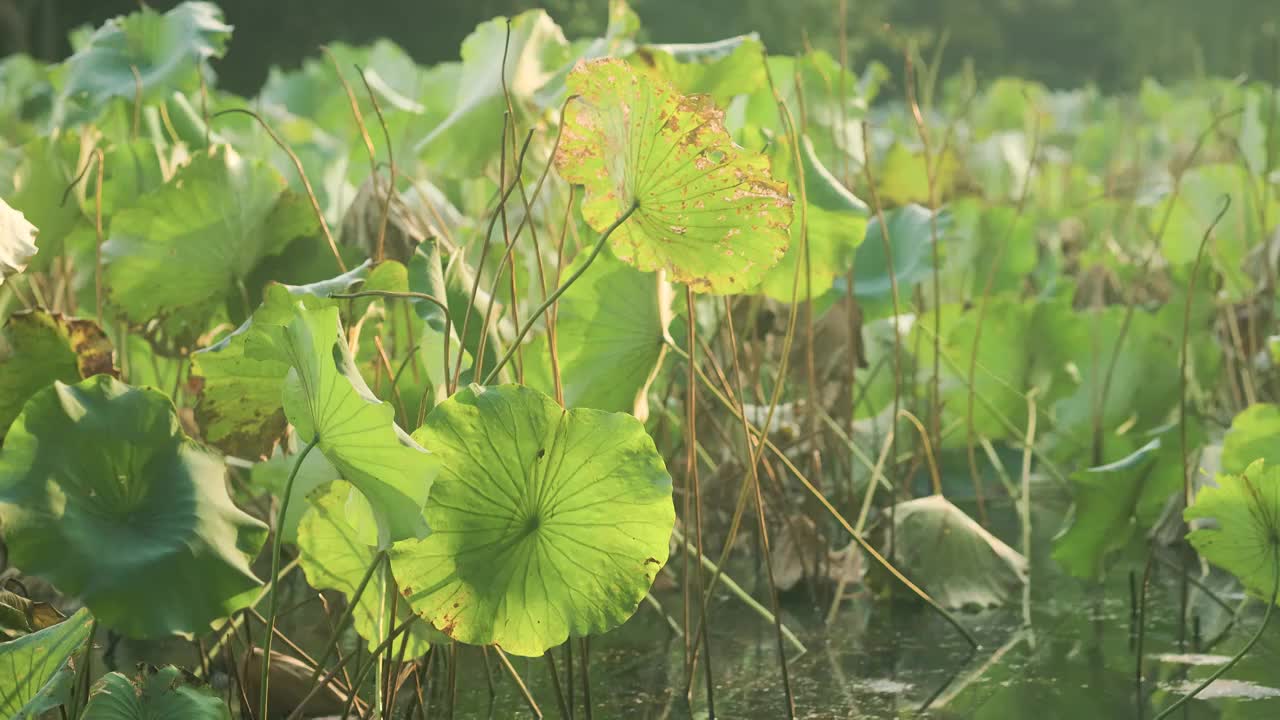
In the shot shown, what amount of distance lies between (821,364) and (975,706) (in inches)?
23.2

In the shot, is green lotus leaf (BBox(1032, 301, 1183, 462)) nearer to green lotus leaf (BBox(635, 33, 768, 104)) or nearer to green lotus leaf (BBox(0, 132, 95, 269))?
green lotus leaf (BBox(635, 33, 768, 104))

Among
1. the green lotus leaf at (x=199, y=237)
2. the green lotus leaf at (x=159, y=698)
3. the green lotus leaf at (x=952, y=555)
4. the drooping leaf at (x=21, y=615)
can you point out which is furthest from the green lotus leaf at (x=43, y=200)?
the green lotus leaf at (x=952, y=555)

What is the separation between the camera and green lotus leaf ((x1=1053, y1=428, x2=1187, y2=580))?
114 centimetres

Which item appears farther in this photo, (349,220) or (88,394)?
(349,220)

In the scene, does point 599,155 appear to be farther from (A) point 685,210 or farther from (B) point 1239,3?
(B) point 1239,3

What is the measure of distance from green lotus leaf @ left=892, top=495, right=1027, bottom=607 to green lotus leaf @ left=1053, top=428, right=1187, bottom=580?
59 millimetres

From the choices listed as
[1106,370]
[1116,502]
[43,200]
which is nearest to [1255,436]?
[1116,502]

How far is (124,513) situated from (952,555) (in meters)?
0.67

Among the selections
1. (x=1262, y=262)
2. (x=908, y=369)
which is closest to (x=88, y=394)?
(x=908, y=369)

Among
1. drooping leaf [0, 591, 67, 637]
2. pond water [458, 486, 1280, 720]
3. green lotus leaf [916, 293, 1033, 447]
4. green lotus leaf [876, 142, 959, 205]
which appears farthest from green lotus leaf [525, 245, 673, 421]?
green lotus leaf [876, 142, 959, 205]

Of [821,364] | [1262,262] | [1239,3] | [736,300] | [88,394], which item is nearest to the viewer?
[88,394]

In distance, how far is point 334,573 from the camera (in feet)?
2.89

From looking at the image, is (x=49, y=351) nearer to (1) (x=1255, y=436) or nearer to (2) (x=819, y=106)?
(1) (x=1255, y=436)

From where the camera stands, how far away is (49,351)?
33.8 inches
